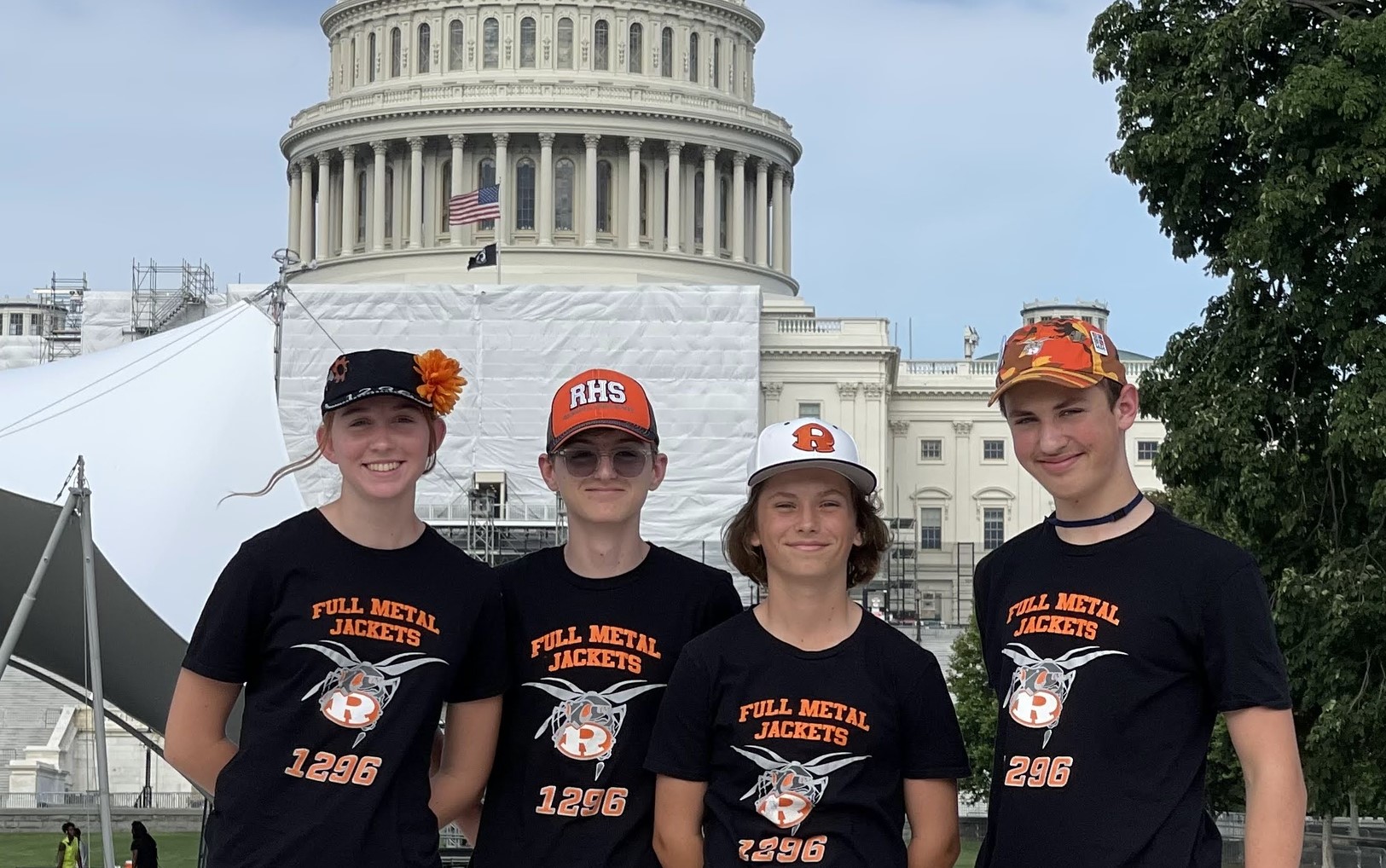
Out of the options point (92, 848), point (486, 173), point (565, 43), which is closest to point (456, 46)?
point (565, 43)

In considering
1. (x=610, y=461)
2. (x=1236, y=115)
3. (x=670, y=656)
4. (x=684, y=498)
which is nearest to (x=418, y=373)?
(x=610, y=461)

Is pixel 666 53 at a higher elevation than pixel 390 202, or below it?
higher

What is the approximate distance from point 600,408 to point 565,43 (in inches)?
3245

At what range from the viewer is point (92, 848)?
2959cm

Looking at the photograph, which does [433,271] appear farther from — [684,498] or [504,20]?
[684,498]

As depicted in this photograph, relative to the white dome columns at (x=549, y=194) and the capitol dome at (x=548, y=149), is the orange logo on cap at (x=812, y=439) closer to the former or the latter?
the capitol dome at (x=548, y=149)

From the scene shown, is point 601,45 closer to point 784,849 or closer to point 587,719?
point 587,719

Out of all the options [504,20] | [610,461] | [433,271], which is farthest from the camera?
[504,20]

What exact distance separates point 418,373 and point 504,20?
83.0 meters

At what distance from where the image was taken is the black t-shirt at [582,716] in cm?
502

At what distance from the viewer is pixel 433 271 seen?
80.4 m

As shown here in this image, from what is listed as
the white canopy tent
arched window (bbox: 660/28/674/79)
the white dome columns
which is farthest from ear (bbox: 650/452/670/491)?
arched window (bbox: 660/28/674/79)

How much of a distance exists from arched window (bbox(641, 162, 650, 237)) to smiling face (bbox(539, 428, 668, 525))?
78.0 metres

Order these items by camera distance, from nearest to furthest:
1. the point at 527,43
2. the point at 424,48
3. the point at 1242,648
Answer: the point at 1242,648, the point at 527,43, the point at 424,48
